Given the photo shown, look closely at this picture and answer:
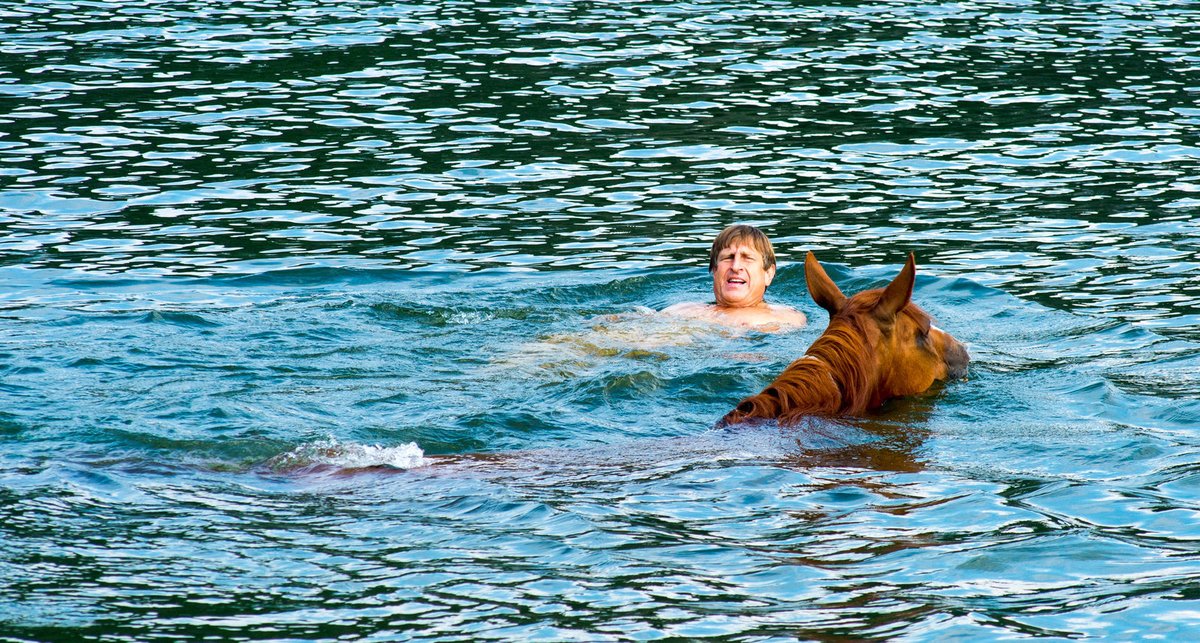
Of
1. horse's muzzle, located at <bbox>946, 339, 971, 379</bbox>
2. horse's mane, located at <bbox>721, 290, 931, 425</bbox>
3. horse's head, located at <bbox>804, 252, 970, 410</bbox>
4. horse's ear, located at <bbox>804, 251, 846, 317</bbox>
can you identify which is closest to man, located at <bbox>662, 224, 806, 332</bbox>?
horse's muzzle, located at <bbox>946, 339, 971, 379</bbox>

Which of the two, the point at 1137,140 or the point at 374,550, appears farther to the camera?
the point at 1137,140

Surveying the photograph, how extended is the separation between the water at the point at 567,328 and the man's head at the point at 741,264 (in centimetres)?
55

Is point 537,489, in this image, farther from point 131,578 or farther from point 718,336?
point 718,336

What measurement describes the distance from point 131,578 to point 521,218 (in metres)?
8.76

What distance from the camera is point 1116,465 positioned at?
716 cm

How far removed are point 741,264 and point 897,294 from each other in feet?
11.1

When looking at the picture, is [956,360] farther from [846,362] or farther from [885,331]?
[846,362]

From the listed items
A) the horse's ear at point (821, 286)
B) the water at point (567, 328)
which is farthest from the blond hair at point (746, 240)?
the horse's ear at point (821, 286)

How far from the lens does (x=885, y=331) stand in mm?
7816

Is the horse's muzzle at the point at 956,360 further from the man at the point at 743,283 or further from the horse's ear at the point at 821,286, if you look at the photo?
the man at the point at 743,283

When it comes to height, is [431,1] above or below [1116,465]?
above

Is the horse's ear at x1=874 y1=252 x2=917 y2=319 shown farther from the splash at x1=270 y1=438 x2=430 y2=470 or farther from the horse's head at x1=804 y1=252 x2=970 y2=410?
the splash at x1=270 y1=438 x2=430 y2=470

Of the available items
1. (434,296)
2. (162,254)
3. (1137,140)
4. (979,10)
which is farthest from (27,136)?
(979,10)

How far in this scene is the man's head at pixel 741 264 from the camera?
10836mm
